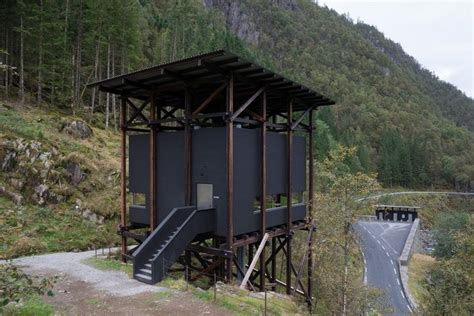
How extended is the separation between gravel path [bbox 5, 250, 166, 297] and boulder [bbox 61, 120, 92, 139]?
11428 millimetres

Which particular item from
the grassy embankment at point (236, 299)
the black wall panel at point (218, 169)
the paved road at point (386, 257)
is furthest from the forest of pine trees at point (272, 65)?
the paved road at point (386, 257)

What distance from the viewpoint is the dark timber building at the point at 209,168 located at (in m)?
12.0

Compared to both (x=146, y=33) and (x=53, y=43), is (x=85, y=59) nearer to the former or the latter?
(x=53, y=43)

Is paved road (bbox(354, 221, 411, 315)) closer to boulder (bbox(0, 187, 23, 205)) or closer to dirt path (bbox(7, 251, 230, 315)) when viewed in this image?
dirt path (bbox(7, 251, 230, 315))

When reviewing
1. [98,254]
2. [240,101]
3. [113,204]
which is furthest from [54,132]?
[240,101]

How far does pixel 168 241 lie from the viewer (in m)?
11.6

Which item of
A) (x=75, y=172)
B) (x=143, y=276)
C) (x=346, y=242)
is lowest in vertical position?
(x=143, y=276)

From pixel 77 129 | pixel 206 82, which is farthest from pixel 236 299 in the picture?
pixel 77 129

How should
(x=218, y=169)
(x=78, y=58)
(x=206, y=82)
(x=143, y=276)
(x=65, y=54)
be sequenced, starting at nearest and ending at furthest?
1. (x=143, y=276)
2. (x=218, y=169)
3. (x=206, y=82)
4. (x=65, y=54)
5. (x=78, y=58)

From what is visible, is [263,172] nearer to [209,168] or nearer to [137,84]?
[209,168]

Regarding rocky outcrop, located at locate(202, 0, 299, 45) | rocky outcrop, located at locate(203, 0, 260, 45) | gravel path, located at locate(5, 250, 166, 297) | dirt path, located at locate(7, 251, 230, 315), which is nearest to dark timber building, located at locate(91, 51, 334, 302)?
gravel path, located at locate(5, 250, 166, 297)

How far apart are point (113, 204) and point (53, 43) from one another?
51.0 ft

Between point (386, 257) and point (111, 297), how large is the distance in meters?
33.6

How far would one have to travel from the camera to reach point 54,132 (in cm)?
2384
